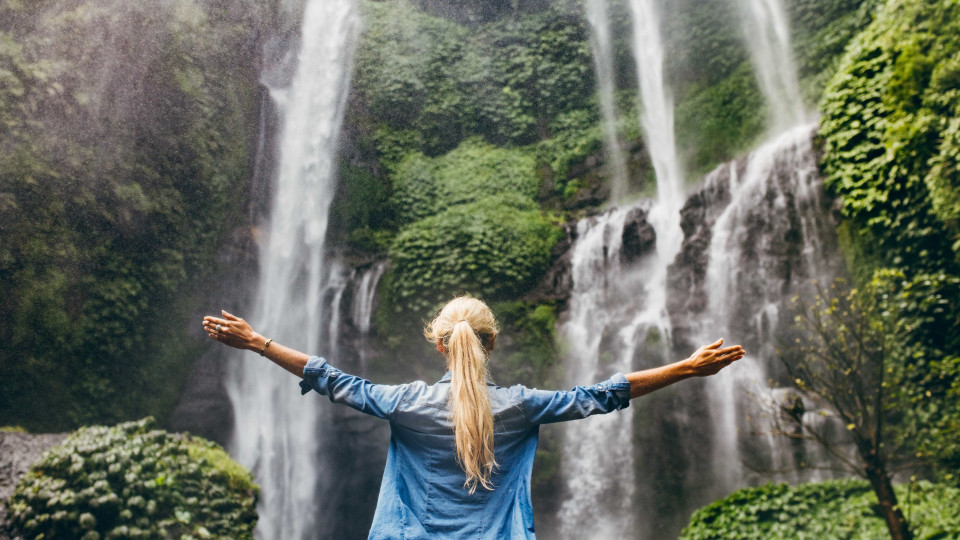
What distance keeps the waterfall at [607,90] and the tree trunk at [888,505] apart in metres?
3.95

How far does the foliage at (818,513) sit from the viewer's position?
471cm

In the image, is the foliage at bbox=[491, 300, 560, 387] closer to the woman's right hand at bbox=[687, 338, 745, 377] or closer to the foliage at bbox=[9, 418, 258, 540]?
the foliage at bbox=[9, 418, 258, 540]

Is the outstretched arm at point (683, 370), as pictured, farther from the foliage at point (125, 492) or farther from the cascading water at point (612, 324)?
the cascading water at point (612, 324)

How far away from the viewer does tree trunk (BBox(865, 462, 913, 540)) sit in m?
4.41

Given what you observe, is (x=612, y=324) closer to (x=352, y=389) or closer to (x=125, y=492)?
(x=125, y=492)

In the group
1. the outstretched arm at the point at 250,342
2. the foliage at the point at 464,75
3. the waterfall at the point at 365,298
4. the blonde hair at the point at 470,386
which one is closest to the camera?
the blonde hair at the point at 470,386

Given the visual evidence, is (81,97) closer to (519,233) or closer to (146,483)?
(146,483)

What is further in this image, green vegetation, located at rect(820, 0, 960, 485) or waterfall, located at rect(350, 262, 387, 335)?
waterfall, located at rect(350, 262, 387, 335)

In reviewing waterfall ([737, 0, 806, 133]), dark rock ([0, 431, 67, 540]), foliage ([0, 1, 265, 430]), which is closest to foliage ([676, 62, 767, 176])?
waterfall ([737, 0, 806, 133])

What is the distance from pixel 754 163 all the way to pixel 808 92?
1.11 m

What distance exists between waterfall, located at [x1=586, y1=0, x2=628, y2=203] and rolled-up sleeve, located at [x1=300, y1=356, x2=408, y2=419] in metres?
6.16

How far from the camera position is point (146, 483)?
466 cm

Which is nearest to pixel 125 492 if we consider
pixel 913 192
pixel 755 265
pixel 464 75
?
pixel 755 265

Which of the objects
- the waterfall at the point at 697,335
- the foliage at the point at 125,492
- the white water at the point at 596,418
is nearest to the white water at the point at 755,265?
the waterfall at the point at 697,335
